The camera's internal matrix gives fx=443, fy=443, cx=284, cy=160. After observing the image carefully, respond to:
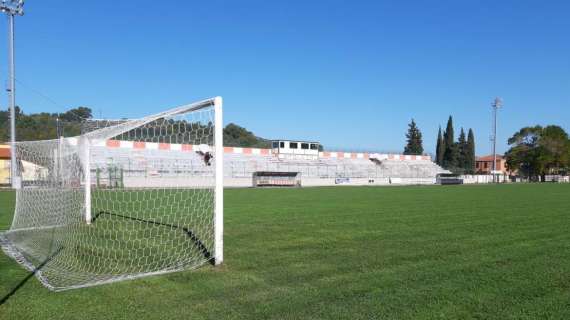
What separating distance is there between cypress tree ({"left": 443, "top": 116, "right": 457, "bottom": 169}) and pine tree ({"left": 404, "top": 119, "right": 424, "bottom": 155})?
4.97 metres

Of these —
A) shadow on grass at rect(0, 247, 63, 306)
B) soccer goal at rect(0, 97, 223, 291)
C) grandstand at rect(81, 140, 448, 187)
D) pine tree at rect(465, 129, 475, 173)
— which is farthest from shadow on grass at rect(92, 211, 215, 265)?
pine tree at rect(465, 129, 475, 173)

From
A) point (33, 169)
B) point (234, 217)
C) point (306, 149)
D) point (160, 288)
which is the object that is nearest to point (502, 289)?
point (160, 288)

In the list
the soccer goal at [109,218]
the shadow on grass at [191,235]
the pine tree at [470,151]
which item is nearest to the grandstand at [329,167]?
the shadow on grass at [191,235]

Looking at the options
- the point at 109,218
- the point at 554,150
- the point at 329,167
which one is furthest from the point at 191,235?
the point at 554,150

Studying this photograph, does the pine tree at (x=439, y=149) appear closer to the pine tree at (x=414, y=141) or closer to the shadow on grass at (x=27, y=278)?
the pine tree at (x=414, y=141)

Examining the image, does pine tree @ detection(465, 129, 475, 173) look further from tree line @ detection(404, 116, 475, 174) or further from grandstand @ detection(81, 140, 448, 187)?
grandstand @ detection(81, 140, 448, 187)

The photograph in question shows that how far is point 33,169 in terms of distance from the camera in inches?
534

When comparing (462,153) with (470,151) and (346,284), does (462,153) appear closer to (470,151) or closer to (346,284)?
(470,151)

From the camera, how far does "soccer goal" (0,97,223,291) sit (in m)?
6.37

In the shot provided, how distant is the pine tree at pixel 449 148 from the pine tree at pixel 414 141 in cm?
495

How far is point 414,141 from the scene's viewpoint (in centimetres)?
9344

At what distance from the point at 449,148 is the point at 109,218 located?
3407 inches

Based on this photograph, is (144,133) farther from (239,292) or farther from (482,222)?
(482,222)

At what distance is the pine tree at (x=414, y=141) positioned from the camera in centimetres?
9288
